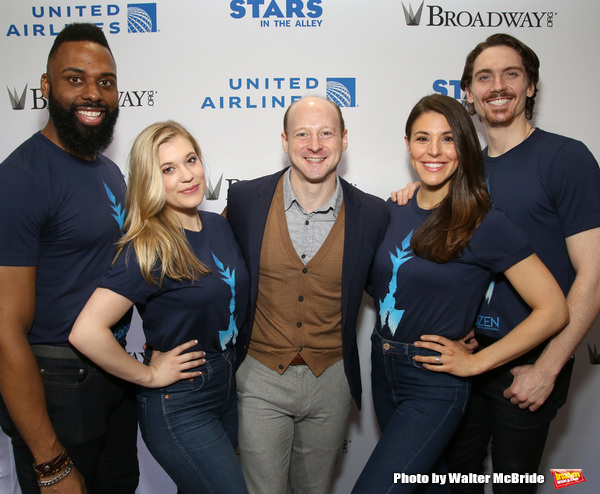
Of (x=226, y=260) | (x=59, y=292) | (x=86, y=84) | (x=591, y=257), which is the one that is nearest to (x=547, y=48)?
(x=591, y=257)

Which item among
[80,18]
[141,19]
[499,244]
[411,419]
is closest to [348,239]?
[499,244]

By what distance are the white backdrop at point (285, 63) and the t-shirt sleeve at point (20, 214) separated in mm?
902

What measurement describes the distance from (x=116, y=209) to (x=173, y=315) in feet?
1.48

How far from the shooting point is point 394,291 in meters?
1.60

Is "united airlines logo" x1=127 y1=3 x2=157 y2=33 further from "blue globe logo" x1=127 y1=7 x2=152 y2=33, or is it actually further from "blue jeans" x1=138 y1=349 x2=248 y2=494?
"blue jeans" x1=138 y1=349 x2=248 y2=494

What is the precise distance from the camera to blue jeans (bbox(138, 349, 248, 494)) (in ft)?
4.75

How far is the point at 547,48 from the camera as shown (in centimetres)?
224

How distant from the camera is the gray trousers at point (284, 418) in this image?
1.68 metres

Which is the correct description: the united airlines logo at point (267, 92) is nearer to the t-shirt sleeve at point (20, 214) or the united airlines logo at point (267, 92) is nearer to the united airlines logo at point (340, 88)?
the united airlines logo at point (340, 88)

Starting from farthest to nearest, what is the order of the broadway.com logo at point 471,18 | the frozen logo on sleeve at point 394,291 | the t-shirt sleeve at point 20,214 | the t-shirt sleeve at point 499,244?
the broadway.com logo at point 471,18 < the frozen logo on sleeve at point 394,291 < the t-shirt sleeve at point 499,244 < the t-shirt sleeve at point 20,214

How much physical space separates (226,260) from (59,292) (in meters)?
0.55

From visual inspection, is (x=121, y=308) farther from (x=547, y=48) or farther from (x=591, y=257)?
(x=547, y=48)

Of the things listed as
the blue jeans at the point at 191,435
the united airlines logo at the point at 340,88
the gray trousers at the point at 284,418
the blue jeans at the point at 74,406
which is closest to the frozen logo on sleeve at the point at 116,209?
the blue jeans at the point at 74,406

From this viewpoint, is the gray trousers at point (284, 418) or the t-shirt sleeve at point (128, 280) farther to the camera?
the gray trousers at point (284, 418)
